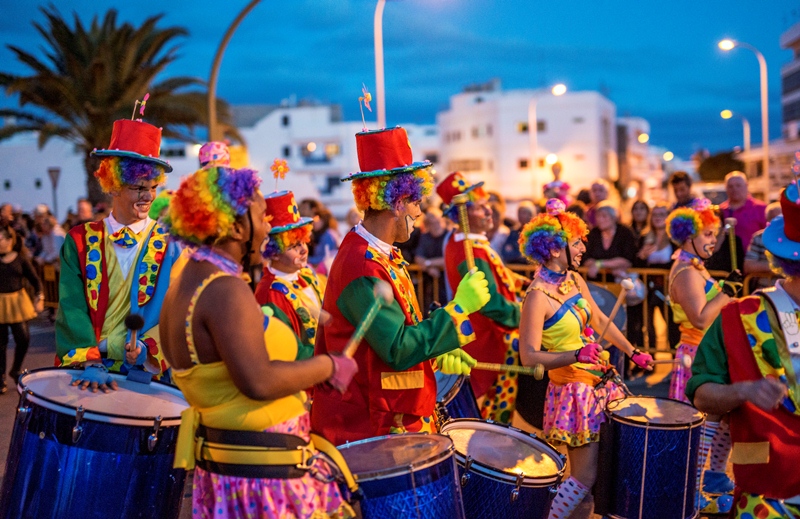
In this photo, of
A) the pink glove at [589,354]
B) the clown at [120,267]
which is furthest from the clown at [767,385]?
the clown at [120,267]

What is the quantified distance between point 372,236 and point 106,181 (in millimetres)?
1694

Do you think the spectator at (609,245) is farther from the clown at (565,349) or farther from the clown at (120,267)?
the clown at (120,267)

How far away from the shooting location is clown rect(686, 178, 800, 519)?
2.78 meters

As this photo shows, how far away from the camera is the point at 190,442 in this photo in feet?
9.23

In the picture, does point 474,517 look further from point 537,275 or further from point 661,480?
point 537,275

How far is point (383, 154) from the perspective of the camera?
12.9ft

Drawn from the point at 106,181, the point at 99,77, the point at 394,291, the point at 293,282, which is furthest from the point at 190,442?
the point at 99,77

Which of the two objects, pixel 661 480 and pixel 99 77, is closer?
pixel 661 480

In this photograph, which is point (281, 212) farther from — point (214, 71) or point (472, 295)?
point (214, 71)

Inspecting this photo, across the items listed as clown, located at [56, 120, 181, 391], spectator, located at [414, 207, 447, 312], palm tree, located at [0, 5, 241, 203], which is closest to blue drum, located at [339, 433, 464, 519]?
clown, located at [56, 120, 181, 391]

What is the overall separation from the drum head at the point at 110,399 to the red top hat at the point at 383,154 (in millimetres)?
1311

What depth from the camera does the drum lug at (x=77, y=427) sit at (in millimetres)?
3201

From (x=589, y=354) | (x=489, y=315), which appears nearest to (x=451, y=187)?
(x=489, y=315)

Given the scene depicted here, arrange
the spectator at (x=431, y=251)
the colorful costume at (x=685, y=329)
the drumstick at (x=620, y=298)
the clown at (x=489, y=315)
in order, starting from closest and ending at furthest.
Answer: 1. the drumstick at (x=620, y=298)
2. the colorful costume at (x=685, y=329)
3. the clown at (x=489, y=315)
4. the spectator at (x=431, y=251)
